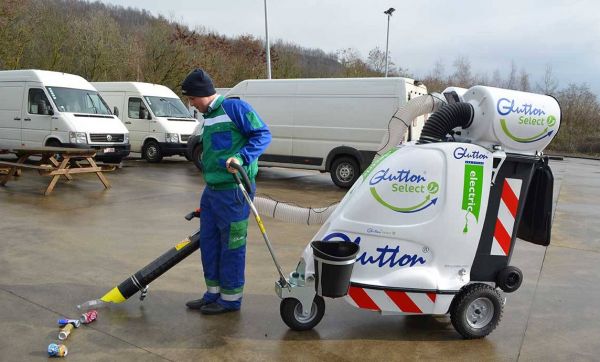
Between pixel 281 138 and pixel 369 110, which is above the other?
pixel 369 110

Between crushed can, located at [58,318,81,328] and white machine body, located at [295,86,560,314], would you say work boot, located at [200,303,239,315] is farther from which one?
crushed can, located at [58,318,81,328]

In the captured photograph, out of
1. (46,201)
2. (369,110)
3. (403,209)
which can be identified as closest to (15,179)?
(46,201)

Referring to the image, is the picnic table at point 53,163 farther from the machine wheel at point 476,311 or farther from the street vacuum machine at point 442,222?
the machine wheel at point 476,311

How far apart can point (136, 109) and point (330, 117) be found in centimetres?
706

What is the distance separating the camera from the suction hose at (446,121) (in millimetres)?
3877

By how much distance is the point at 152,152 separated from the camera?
15484mm

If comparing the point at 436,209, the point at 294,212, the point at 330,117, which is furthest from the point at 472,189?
the point at 330,117

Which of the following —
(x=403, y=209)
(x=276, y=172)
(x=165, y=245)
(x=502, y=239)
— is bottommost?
(x=276, y=172)

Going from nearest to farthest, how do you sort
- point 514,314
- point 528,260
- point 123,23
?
point 514,314 < point 528,260 < point 123,23

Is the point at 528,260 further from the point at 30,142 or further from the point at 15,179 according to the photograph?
the point at 30,142

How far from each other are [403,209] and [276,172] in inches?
443

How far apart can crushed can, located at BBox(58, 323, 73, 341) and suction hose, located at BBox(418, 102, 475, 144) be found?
3.02 m

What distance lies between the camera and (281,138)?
12.4m

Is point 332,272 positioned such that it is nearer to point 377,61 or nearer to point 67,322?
point 67,322
